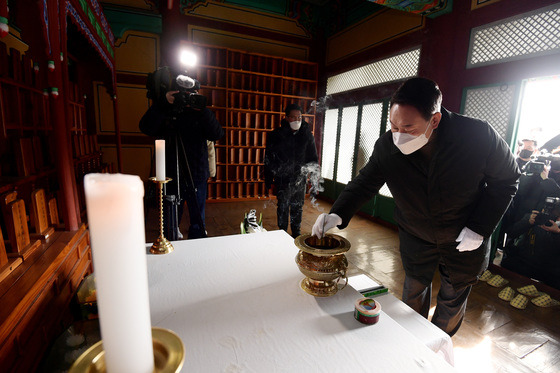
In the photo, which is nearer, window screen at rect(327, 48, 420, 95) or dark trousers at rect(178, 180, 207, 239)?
dark trousers at rect(178, 180, 207, 239)

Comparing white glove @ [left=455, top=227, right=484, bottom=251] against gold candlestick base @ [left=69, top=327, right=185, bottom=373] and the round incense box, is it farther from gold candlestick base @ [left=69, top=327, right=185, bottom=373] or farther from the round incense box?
gold candlestick base @ [left=69, top=327, right=185, bottom=373]

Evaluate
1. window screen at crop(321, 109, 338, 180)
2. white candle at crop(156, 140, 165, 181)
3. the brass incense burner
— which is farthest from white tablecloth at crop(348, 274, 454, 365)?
window screen at crop(321, 109, 338, 180)

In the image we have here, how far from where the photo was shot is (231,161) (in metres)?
5.47

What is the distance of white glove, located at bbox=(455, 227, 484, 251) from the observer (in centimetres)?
129

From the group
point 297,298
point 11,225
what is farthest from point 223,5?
point 297,298

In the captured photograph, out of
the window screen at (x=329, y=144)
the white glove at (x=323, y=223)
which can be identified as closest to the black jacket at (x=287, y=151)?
the white glove at (x=323, y=223)

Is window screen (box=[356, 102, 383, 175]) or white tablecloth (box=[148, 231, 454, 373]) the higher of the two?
window screen (box=[356, 102, 383, 175])

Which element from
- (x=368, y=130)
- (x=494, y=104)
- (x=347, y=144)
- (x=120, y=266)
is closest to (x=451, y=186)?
(x=120, y=266)

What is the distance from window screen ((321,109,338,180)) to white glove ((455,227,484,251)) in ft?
14.0

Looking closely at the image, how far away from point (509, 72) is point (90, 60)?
4.70 meters

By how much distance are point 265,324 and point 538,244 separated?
115 inches

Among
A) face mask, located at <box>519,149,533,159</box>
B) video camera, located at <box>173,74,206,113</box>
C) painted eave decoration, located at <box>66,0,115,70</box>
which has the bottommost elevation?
face mask, located at <box>519,149,533,159</box>

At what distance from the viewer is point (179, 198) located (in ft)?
6.10

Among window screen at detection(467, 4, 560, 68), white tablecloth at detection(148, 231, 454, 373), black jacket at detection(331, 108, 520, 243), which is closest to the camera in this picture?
white tablecloth at detection(148, 231, 454, 373)
